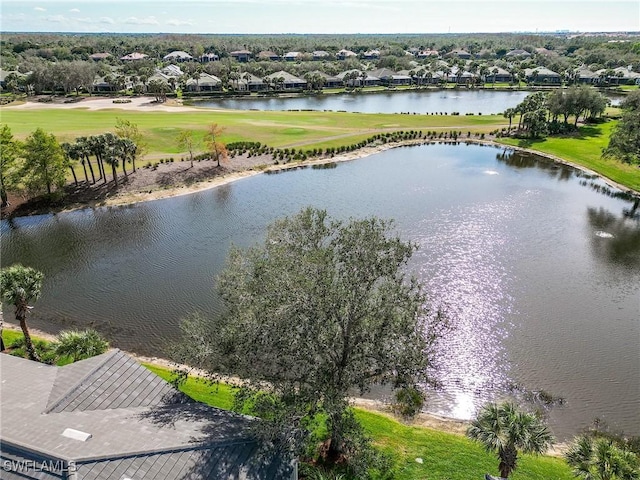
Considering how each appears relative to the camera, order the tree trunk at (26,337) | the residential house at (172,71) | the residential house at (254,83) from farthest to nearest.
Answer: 1. the residential house at (172,71)
2. the residential house at (254,83)
3. the tree trunk at (26,337)

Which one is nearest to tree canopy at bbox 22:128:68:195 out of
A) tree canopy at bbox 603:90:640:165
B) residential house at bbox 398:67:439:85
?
tree canopy at bbox 603:90:640:165

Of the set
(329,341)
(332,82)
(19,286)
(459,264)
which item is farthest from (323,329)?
(332,82)

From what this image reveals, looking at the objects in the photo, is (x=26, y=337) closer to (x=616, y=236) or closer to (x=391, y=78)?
(x=616, y=236)

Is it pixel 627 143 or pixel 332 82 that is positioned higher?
pixel 332 82

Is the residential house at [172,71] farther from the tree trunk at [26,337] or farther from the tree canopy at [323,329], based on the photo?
the tree canopy at [323,329]

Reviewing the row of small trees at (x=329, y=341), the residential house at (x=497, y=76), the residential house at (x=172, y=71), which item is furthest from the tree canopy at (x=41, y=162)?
the residential house at (x=497, y=76)
